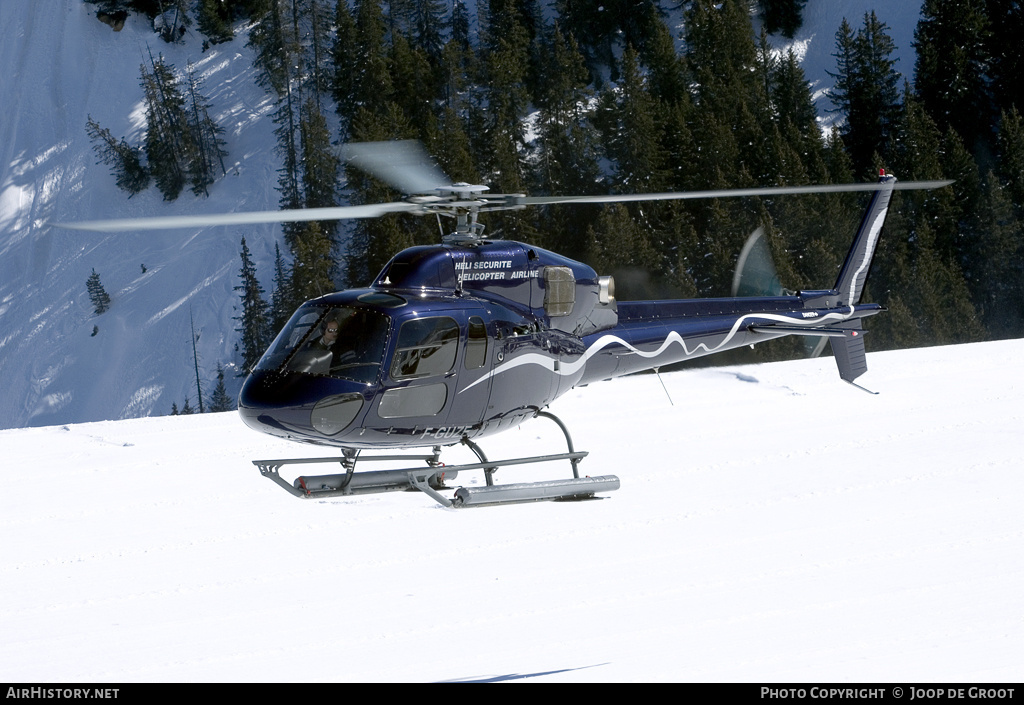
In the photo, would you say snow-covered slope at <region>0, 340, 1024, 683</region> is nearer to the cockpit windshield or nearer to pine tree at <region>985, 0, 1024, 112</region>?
the cockpit windshield

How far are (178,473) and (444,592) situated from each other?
4.14m

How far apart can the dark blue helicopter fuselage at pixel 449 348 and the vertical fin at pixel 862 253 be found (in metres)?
3.27

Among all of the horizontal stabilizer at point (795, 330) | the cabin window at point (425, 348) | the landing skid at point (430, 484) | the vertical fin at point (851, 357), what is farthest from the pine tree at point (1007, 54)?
the cabin window at point (425, 348)

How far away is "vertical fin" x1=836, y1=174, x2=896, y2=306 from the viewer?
12.3m

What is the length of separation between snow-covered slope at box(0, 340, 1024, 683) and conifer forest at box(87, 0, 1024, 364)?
24713 millimetres

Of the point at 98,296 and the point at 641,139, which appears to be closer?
the point at 641,139

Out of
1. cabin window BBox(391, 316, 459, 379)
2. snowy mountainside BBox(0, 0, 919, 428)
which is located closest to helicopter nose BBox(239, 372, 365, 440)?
cabin window BBox(391, 316, 459, 379)

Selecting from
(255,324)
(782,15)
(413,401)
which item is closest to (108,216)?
(255,324)

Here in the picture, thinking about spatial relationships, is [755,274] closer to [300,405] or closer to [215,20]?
[300,405]

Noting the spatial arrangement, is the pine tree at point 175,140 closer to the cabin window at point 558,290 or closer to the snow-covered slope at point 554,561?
the snow-covered slope at point 554,561

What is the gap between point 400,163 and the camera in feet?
25.1

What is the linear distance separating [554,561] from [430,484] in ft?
4.46

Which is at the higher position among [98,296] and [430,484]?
[430,484]

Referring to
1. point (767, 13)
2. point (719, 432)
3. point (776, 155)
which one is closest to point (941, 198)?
point (776, 155)
